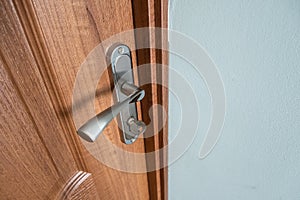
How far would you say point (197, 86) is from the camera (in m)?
0.48

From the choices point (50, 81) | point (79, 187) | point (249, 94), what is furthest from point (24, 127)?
point (249, 94)

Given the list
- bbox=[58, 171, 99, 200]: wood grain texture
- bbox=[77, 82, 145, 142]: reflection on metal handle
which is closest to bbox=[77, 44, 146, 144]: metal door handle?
bbox=[77, 82, 145, 142]: reflection on metal handle

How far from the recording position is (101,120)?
27 cm

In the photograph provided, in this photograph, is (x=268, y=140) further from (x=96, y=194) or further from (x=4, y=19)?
(x=4, y=19)

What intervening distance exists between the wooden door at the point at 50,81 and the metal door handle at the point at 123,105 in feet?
0.07

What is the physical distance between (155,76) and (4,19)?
0.80 feet

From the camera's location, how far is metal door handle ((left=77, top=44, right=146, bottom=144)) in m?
0.26

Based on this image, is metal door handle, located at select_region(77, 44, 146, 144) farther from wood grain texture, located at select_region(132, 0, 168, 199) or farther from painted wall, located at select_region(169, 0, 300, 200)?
painted wall, located at select_region(169, 0, 300, 200)

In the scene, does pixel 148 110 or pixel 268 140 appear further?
pixel 268 140

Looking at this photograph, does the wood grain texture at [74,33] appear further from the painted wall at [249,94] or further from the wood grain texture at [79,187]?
the painted wall at [249,94]

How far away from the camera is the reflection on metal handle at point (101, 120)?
0.25 m

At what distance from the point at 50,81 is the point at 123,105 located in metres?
0.12

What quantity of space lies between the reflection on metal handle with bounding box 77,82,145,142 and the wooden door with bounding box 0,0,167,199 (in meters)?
0.05

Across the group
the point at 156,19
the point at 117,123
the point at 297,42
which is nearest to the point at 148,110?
the point at 117,123
